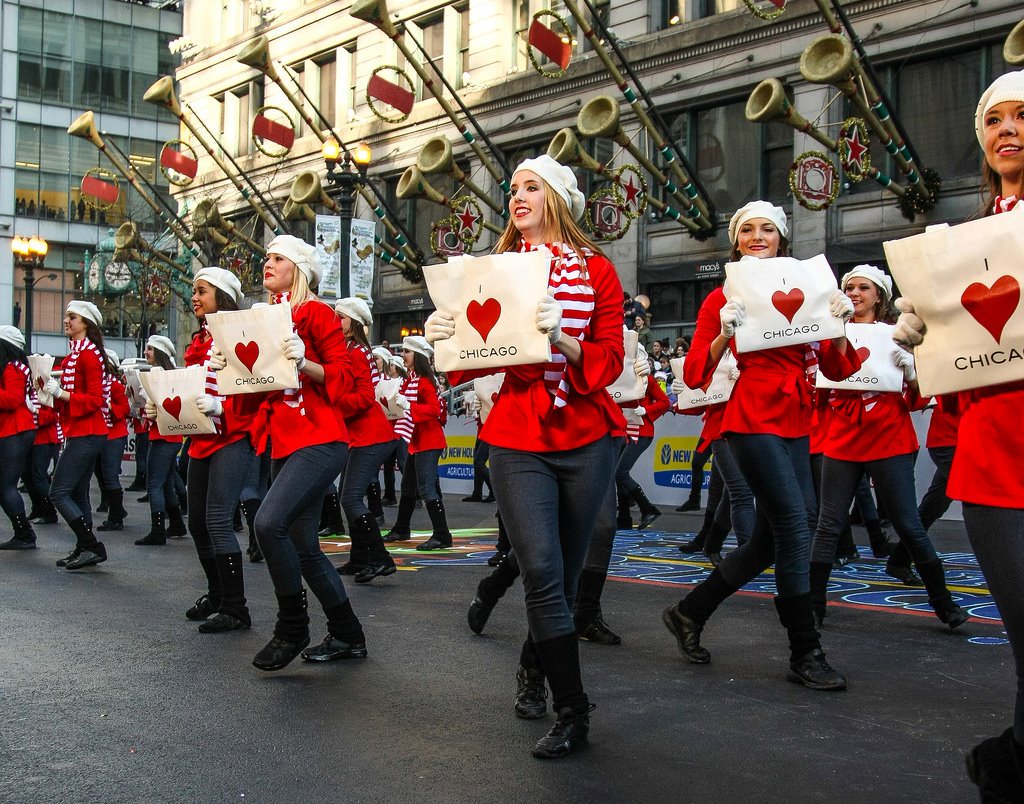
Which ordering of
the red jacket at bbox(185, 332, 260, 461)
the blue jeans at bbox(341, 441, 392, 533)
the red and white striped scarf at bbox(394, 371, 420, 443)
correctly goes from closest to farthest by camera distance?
1. the red jacket at bbox(185, 332, 260, 461)
2. the blue jeans at bbox(341, 441, 392, 533)
3. the red and white striped scarf at bbox(394, 371, 420, 443)

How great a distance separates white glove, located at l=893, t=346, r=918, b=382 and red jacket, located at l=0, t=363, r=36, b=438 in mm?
7849

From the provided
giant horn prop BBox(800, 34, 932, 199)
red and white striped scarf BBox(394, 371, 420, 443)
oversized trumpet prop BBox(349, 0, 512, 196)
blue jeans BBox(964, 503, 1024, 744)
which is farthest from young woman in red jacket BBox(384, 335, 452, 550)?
oversized trumpet prop BBox(349, 0, 512, 196)

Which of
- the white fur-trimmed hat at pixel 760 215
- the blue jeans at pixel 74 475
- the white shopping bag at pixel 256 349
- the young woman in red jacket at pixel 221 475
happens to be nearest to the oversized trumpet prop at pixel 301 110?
the blue jeans at pixel 74 475

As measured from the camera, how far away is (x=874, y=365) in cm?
745

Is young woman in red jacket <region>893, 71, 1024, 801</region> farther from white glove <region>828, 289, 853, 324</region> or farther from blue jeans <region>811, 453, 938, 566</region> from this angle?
blue jeans <region>811, 453, 938, 566</region>

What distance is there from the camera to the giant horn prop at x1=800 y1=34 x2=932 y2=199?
18.6 meters

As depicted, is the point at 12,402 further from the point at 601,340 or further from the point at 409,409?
the point at 601,340

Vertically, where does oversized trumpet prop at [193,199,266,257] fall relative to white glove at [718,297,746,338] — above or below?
above

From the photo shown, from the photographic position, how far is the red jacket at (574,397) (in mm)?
4629

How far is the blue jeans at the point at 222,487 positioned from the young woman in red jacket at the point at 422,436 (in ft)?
15.2

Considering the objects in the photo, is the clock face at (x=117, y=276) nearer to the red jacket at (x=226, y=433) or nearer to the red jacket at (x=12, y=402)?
the red jacket at (x=12, y=402)

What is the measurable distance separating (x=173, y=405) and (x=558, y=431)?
419 centimetres

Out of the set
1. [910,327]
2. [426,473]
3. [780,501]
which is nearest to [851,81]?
[426,473]

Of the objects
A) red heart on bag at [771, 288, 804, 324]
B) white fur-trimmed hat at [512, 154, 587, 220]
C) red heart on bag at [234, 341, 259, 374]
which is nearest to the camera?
white fur-trimmed hat at [512, 154, 587, 220]
